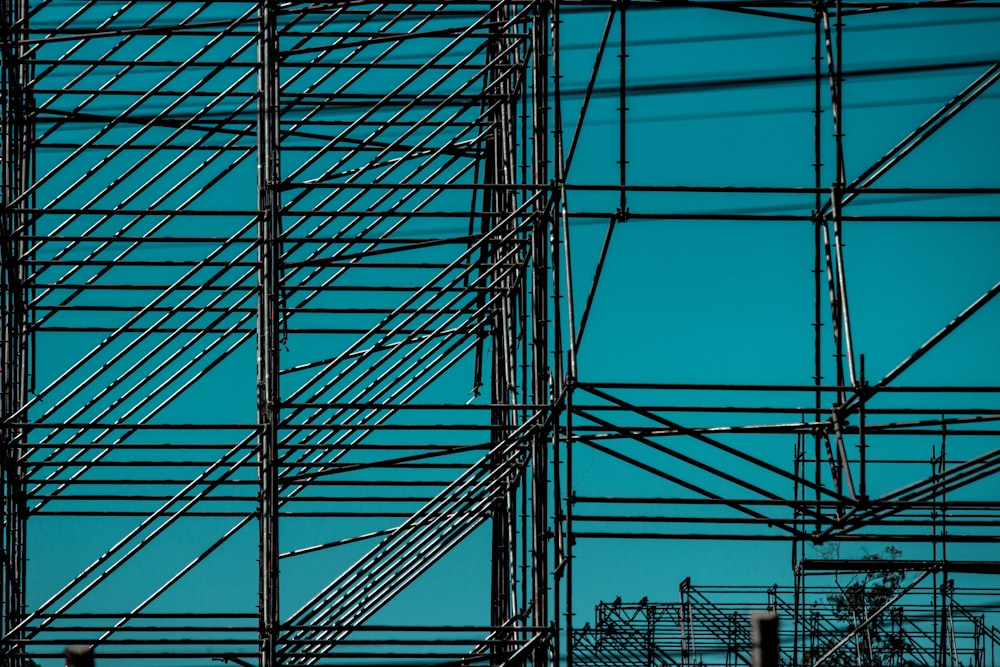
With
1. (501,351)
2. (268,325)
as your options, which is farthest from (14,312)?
(501,351)

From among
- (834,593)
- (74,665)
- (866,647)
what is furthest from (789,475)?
(866,647)

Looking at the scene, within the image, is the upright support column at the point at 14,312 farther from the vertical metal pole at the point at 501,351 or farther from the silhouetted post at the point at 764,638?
the silhouetted post at the point at 764,638

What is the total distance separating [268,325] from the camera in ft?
42.5

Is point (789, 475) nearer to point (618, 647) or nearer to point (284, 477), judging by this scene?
Answer: point (284, 477)

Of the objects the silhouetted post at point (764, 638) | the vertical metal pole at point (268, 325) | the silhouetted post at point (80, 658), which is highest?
the vertical metal pole at point (268, 325)

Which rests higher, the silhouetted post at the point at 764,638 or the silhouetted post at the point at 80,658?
the silhouetted post at the point at 764,638

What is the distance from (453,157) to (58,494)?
16.1ft

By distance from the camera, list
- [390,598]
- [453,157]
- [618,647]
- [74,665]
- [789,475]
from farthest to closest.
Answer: [618,647] < [453,157] < [390,598] < [789,475] < [74,665]

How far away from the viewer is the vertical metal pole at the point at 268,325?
12555 millimetres

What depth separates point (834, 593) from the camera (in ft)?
76.2

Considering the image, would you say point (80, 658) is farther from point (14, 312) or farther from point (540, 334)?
point (14, 312)

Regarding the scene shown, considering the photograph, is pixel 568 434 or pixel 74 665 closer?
pixel 74 665

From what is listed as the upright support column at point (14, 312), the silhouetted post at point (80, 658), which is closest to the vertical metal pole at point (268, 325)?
the upright support column at point (14, 312)

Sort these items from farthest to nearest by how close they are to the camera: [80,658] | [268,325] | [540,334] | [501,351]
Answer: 1. [501,351]
2. [540,334]
3. [268,325]
4. [80,658]
